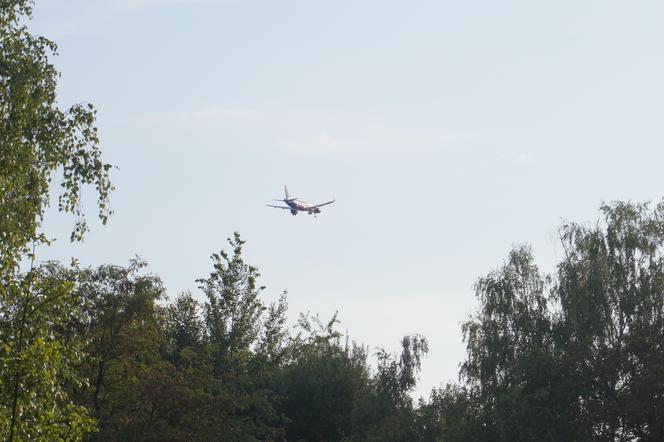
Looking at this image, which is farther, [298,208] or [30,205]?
[298,208]

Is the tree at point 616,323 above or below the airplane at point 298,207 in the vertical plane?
below

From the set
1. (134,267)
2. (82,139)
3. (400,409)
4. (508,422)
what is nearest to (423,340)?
(400,409)

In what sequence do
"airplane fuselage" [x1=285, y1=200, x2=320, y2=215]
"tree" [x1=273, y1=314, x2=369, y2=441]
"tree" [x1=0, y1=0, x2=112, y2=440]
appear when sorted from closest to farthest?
"tree" [x1=0, y1=0, x2=112, y2=440] → "tree" [x1=273, y1=314, x2=369, y2=441] → "airplane fuselage" [x1=285, y1=200, x2=320, y2=215]

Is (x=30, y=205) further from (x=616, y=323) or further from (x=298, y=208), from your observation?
(x=298, y=208)

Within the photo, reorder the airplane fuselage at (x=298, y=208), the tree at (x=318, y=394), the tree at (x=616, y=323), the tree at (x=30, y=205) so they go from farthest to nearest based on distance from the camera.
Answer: the airplane fuselage at (x=298, y=208) → the tree at (x=318, y=394) → the tree at (x=616, y=323) → the tree at (x=30, y=205)

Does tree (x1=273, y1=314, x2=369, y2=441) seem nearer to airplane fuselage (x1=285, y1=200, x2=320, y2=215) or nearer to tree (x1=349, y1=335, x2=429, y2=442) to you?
tree (x1=349, y1=335, x2=429, y2=442)

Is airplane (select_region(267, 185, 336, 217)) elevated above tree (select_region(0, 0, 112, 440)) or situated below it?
above

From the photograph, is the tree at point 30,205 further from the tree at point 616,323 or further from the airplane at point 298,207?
the airplane at point 298,207

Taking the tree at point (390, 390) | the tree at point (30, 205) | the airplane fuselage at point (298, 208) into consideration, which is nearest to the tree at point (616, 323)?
the tree at point (390, 390)

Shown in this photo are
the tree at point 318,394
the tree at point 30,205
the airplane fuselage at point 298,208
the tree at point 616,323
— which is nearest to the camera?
the tree at point 30,205

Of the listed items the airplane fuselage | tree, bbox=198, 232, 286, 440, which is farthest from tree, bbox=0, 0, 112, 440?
the airplane fuselage

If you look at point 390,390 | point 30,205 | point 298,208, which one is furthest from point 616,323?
point 298,208

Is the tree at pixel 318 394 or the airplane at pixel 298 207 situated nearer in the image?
the tree at pixel 318 394

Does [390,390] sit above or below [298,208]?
below
